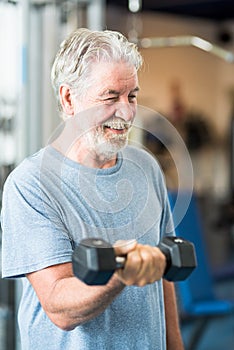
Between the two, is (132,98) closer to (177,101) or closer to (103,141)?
(103,141)

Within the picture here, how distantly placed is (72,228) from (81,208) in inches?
1.8

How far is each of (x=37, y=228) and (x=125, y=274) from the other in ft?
1.23

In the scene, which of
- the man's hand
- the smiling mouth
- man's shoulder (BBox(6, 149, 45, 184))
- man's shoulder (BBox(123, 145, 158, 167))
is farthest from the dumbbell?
man's shoulder (BBox(123, 145, 158, 167))

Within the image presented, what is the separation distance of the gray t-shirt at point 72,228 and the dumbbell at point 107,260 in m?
0.22

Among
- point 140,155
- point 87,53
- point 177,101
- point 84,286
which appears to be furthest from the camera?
point 177,101

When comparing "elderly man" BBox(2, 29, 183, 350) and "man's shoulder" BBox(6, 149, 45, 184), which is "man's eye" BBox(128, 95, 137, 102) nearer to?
"elderly man" BBox(2, 29, 183, 350)

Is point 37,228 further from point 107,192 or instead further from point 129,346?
point 129,346

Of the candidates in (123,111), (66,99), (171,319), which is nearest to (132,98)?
(123,111)

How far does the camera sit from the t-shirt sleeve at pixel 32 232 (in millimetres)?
1431

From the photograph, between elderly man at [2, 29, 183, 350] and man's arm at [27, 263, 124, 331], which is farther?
elderly man at [2, 29, 183, 350]

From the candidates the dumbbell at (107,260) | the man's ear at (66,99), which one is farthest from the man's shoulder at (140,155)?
the dumbbell at (107,260)

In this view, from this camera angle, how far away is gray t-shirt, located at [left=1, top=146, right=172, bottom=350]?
144 centimetres

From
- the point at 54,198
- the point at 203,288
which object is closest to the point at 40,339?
the point at 54,198

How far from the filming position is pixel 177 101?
9430 millimetres
